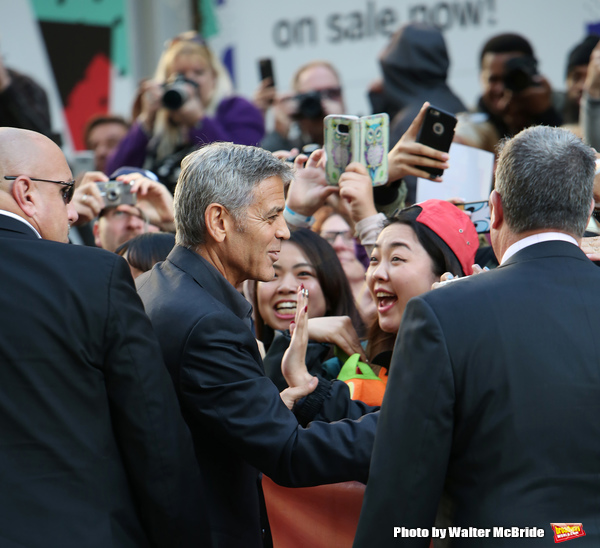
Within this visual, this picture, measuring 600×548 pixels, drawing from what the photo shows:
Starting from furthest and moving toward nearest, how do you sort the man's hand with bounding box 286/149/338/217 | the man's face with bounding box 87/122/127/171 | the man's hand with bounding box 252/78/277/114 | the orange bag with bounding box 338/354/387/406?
the man's face with bounding box 87/122/127/171 < the man's hand with bounding box 252/78/277/114 < the man's hand with bounding box 286/149/338/217 < the orange bag with bounding box 338/354/387/406

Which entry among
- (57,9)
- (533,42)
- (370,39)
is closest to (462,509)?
(533,42)

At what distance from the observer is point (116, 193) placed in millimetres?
4023

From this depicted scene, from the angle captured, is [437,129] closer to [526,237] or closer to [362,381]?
[362,381]

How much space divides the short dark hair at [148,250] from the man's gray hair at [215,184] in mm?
968

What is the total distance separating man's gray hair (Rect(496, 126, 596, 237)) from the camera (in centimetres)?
199

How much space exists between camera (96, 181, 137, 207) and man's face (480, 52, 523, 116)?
2.23 m

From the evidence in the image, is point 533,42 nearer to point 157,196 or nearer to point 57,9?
point 157,196

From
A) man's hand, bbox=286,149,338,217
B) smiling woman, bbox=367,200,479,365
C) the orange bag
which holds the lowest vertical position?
the orange bag

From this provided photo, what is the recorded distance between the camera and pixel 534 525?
1862 millimetres

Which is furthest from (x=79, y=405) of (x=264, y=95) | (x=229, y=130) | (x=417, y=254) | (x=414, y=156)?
(x=264, y=95)

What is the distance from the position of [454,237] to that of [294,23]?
4819 millimetres

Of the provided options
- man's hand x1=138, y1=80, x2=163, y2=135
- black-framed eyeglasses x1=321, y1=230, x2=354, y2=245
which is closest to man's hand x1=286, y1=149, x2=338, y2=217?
black-framed eyeglasses x1=321, y1=230, x2=354, y2=245

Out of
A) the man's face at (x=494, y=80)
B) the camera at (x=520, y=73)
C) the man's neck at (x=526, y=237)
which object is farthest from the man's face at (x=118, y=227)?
the man's neck at (x=526, y=237)

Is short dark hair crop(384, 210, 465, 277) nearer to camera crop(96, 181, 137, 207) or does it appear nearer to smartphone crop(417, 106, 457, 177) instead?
smartphone crop(417, 106, 457, 177)
